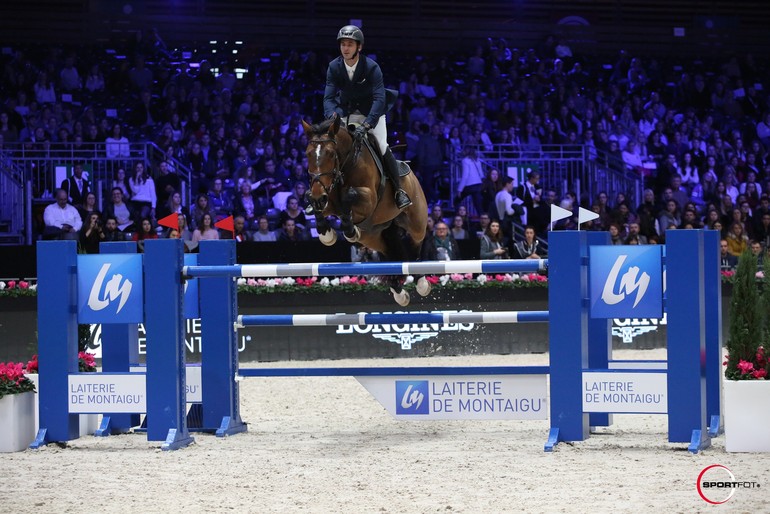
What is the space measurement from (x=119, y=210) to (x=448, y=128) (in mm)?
6089

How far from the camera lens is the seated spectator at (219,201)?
1459 cm

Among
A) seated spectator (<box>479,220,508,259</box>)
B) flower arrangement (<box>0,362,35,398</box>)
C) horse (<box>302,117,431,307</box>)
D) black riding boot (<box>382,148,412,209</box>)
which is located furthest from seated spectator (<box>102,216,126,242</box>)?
black riding boot (<box>382,148,412,209</box>)

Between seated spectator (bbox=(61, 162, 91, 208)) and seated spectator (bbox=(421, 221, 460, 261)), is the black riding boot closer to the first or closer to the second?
seated spectator (bbox=(421, 221, 460, 261))

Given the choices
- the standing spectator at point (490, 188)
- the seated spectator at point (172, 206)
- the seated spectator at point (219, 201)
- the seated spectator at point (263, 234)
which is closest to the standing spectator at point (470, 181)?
the standing spectator at point (490, 188)

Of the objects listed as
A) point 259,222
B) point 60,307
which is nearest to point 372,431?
point 60,307

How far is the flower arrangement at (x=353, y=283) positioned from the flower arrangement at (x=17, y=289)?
2279mm

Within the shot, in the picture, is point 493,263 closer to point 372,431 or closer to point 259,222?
point 372,431

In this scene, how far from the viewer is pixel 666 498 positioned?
4770 mm

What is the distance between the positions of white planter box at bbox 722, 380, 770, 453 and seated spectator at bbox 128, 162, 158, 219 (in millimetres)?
9803

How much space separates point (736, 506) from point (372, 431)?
327 centimetres

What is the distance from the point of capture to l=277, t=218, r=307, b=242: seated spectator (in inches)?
531

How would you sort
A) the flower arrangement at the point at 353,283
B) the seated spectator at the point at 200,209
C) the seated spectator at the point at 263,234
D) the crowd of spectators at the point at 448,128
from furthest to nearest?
the crowd of spectators at the point at 448,128
the seated spectator at the point at 200,209
the seated spectator at the point at 263,234
the flower arrangement at the point at 353,283

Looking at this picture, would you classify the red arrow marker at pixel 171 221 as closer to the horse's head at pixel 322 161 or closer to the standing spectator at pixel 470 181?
the standing spectator at pixel 470 181

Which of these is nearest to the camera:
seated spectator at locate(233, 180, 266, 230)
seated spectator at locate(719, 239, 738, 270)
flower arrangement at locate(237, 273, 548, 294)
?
flower arrangement at locate(237, 273, 548, 294)
